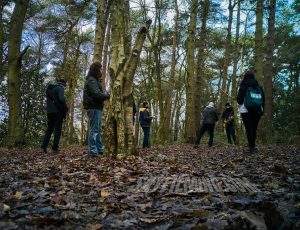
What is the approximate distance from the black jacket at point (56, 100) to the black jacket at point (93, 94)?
4.52 feet

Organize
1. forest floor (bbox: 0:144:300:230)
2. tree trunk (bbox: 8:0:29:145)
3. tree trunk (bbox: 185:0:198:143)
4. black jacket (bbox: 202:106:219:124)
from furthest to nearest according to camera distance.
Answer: tree trunk (bbox: 185:0:198:143) → black jacket (bbox: 202:106:219:124) → tree trunk (bbox: 8:0:29:145) → forest floor (bbox: 0:144:300:230)

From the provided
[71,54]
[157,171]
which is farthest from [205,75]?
[157,171]

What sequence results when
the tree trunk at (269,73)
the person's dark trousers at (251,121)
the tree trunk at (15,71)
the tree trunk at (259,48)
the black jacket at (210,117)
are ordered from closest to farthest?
the person's dark trousers at (251,121) → the tree trunk at (15,71) → the black jacket at (210,117) → the tree trunk at (269,73) → the tree trunk at (259,48)

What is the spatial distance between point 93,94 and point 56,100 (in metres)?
1.85

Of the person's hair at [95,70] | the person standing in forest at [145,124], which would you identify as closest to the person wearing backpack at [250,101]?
the person's hair at [95,70]

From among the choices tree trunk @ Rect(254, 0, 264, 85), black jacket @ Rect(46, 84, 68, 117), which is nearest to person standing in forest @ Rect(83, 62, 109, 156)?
black jacket @ Rect(46, 84, 68, 117)

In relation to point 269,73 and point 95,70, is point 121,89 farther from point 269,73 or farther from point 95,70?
point 269,73

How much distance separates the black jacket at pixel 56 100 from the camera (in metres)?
8.85

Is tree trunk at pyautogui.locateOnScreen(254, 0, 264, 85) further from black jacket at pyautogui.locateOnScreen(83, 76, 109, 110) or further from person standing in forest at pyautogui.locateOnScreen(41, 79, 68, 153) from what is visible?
person standing in forest at pyautogui.locateOnScreen(41, 79, 68, 153)

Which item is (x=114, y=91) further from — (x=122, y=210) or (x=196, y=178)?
(x=122, y=210)

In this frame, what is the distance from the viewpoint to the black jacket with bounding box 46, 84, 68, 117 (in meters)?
8.85

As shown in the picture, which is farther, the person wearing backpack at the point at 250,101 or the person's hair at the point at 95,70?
the person wearing backpack at the point at 250,101

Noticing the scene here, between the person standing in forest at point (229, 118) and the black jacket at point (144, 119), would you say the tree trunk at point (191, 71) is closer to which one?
the person standing in forest at point (229, 118)

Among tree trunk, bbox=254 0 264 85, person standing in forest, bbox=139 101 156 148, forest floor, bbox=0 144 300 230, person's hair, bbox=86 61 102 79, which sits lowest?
forest floor, bbox=0 144 300 230
